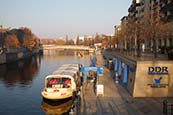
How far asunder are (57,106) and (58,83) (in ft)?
7.96

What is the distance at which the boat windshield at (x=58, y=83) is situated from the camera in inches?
1184

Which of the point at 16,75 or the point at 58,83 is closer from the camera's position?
the point at 58,83

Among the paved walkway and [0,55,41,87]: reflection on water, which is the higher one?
the paved walkway

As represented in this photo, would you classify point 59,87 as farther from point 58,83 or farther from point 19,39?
point 19,39

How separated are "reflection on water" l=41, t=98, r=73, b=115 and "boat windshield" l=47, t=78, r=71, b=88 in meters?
1.60

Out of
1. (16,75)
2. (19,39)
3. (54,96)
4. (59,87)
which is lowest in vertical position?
(16,75)

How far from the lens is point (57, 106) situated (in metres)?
29.4

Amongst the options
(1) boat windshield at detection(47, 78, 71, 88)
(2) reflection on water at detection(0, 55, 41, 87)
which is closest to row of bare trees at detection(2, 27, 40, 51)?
(2) reflection on water at detection(0, 55, 41, 87)

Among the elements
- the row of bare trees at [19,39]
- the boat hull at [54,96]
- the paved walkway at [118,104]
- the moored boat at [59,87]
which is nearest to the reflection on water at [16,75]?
the moored boat at [59,87]

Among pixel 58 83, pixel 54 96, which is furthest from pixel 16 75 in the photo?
pixel 54 96

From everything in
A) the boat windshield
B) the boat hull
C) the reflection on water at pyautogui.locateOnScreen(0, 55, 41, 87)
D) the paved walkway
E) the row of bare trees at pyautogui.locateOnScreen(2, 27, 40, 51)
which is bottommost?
the reflection on water at pyautogui.locateOnScreen(0, 55, 41, 87)

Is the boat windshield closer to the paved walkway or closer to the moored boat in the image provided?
the moored boat

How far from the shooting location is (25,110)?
27984mm

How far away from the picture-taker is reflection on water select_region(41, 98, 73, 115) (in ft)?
91.4
